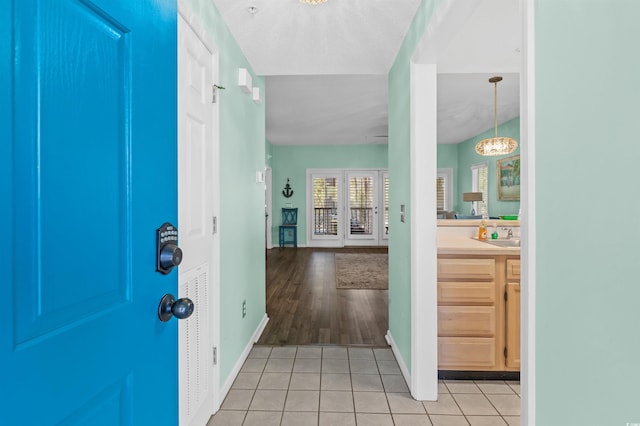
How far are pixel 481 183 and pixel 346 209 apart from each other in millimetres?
3252

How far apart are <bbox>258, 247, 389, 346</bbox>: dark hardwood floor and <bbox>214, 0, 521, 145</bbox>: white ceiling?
2.32 metres

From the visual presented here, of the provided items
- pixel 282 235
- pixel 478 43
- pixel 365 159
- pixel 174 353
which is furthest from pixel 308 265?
pixel 174 353

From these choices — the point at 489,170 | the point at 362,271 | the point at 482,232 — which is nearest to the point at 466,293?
the point at 482,232

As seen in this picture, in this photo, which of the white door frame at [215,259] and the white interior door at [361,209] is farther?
the white interior door at [361,209]

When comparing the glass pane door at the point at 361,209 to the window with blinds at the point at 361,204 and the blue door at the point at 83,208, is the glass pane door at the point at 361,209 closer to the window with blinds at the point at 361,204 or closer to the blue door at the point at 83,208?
the window with blinds at the point at 361,204

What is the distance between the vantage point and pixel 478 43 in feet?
8.29

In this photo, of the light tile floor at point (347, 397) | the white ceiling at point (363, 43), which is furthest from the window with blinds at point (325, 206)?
the light tile floor at point (347, 397)

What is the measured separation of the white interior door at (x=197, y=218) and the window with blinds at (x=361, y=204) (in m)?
7.06

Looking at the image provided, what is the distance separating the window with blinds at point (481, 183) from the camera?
23.2ft

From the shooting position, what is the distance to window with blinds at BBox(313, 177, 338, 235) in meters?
8.79

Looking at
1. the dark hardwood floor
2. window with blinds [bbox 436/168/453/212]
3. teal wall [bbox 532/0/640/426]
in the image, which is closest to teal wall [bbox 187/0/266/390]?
the dark hardwood floor

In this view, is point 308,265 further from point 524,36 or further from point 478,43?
point 524,36

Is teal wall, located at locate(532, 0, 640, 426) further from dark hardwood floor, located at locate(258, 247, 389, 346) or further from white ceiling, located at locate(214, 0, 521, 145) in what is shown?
dark hardwood floor, located at locate(258, 247, 389, 346)

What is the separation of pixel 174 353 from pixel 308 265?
545 cm
